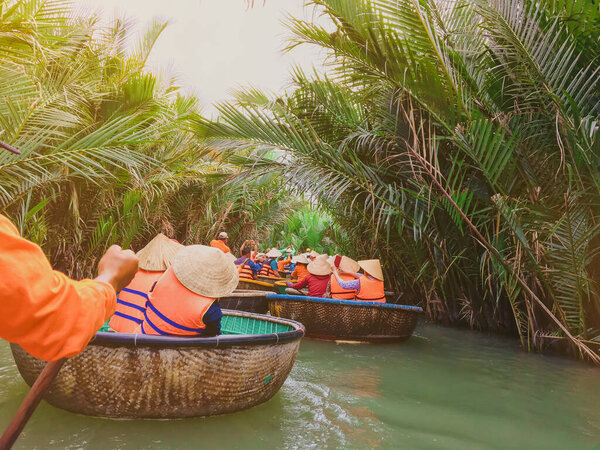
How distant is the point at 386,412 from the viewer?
14.5ft

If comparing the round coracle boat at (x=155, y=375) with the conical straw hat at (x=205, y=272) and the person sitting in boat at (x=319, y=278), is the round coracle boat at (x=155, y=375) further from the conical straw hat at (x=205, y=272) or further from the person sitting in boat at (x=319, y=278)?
the person sitting in boat at (x=319, y=278)

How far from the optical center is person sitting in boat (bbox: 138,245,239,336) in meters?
3.92

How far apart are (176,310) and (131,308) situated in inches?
27.9

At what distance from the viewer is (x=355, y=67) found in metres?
6.71

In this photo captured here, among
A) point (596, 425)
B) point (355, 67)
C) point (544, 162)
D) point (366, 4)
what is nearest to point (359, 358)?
point (596, 425)

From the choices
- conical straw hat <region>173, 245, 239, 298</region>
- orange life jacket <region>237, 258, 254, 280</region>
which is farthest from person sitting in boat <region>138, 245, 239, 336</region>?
orange life jacket <region>237, 258, 254, 280</region>

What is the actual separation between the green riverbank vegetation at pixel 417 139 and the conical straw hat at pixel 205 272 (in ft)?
9.23

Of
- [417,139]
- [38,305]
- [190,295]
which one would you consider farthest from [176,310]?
[417,139]

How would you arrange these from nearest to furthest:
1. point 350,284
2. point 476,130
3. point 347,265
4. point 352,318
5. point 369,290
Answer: point 476,130, point 352,318, point 369,290, point 350,284, point 347,265

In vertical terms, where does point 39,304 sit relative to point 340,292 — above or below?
above

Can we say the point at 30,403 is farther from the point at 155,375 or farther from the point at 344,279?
the point at 344,279

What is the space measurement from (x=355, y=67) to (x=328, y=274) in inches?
150

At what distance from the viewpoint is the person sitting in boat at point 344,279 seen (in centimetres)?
802

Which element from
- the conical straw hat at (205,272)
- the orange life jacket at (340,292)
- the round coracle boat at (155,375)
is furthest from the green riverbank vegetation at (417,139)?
the round coracle boat at (155,375)
